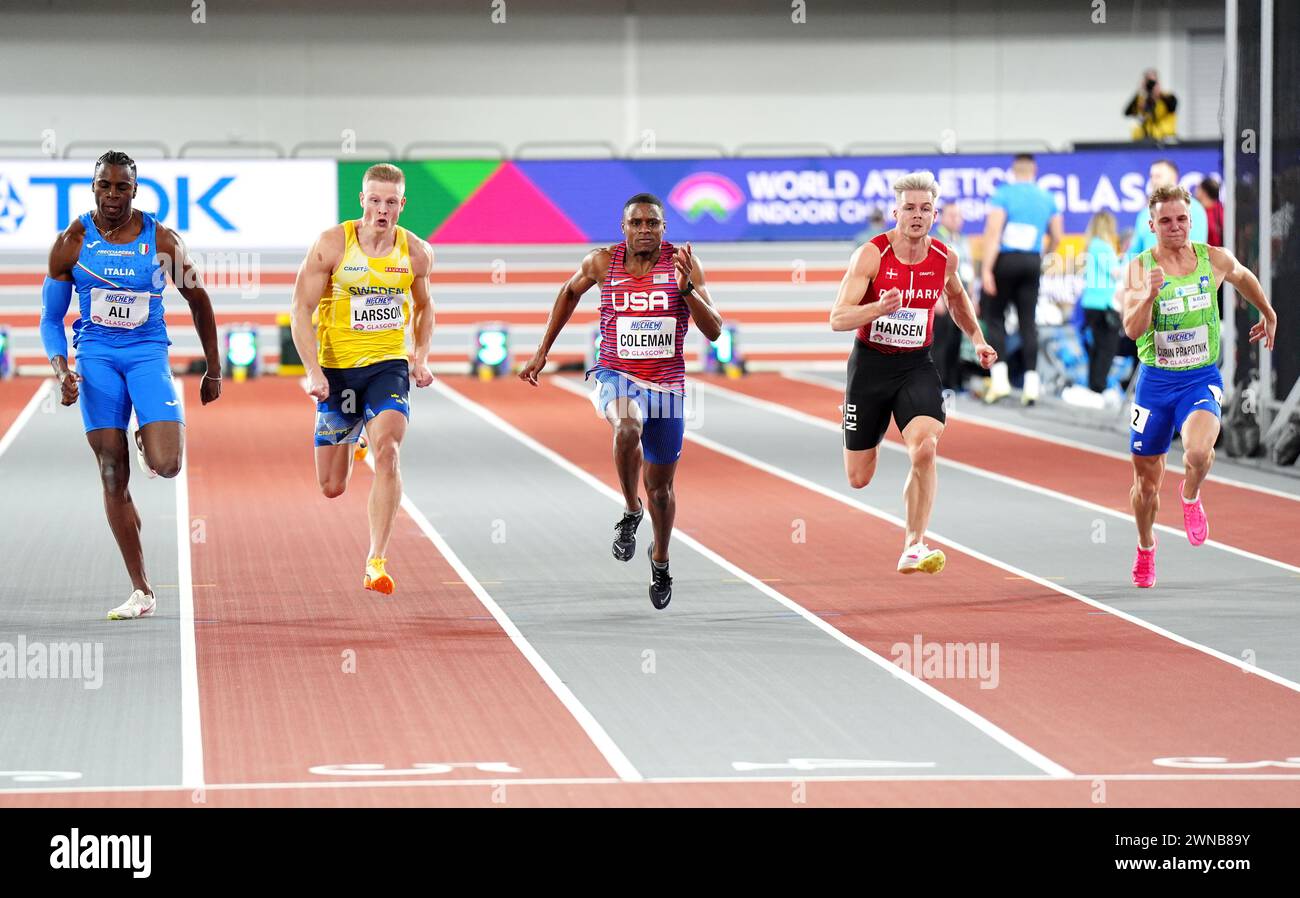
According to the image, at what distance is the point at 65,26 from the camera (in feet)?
103

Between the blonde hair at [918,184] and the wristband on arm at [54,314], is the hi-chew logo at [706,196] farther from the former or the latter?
the wristband on arm at [54,314]

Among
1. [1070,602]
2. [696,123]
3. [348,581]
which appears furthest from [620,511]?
[696,123]

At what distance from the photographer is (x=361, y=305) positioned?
10711mm

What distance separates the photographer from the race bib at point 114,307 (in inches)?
397

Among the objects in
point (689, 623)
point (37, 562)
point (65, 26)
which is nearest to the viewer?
point (689, 623)

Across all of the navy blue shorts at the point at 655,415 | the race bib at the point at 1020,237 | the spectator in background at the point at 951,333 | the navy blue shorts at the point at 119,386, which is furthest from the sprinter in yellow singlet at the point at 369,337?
the spectator in background at the point at 951,333

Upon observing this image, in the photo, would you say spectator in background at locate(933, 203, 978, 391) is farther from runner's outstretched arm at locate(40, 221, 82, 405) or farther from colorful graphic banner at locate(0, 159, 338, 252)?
runner's outstretched arm at locate(40, 221, 82, 405)

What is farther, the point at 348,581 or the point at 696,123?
the point at 696,123

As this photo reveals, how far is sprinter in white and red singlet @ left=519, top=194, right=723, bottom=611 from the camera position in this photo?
34.4ft

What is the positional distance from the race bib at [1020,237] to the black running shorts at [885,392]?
1091 cm

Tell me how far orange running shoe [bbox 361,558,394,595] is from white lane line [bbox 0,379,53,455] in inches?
362

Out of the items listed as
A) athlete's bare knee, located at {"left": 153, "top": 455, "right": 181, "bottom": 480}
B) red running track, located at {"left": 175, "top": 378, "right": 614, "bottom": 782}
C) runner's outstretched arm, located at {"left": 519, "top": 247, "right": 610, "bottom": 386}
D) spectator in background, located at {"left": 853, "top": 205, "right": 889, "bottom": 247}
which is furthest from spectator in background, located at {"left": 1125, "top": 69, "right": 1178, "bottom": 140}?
athlete's bare knee, located at {"left": 153, "top": 455, "right": 181, "bottom": 480}
